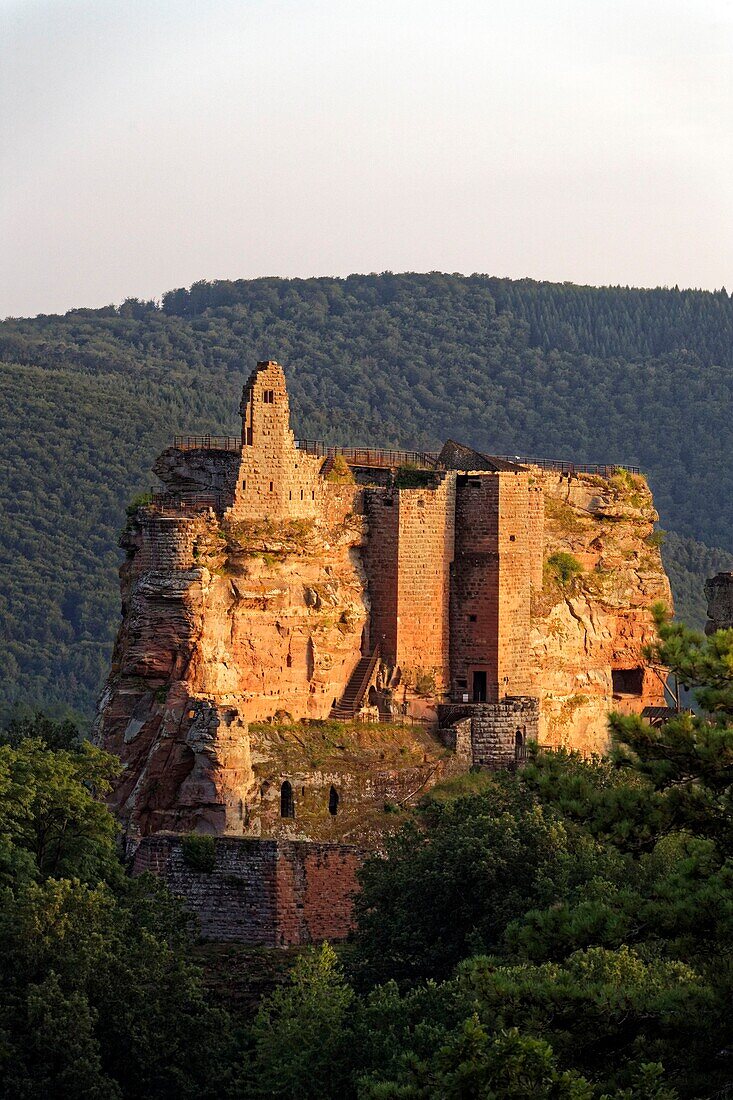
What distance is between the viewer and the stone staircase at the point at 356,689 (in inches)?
2574

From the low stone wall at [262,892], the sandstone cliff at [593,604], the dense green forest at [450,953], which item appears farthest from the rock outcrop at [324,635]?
the low stone wall at [262,892]

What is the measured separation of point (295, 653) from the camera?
212 ft

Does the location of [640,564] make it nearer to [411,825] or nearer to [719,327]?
[411,825]

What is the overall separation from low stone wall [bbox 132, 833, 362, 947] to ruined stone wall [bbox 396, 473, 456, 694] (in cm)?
1006

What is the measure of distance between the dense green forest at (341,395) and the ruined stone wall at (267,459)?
Result: 5230 centimetres

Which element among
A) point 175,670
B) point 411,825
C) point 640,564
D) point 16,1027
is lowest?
point 16,1027

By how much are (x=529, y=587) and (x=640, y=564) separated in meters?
7.58

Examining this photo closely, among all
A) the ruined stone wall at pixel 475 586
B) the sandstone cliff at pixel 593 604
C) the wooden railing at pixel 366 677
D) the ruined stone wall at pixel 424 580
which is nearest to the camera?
the wooden railing at pixel 366 677

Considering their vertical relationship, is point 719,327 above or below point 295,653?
above

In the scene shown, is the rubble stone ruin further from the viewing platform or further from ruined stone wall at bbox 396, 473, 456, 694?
the viewing platform

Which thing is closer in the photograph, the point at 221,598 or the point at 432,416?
the point at 221,598

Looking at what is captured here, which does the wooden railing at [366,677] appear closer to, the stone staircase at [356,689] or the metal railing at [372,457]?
the stone staircase at [356,689]

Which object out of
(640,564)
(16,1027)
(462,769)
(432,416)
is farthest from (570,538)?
(432,416)

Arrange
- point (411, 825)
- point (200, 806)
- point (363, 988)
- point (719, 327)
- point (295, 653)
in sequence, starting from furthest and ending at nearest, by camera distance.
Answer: point (719, 327)
point (295, 653)
point (200, 806)
point (411, 825)
point (363, 988)
